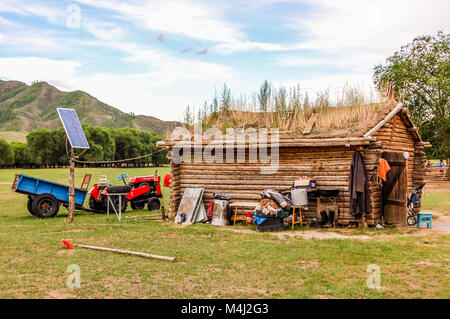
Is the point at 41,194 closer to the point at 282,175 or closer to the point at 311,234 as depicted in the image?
the point at 282,175

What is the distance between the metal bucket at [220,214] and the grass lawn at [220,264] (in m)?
0.93

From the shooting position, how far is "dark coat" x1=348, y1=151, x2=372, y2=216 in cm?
1240

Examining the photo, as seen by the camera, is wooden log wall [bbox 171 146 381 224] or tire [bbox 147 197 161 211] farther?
tire [bbox 147 197 161 211]

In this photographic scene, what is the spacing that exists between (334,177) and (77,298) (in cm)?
909

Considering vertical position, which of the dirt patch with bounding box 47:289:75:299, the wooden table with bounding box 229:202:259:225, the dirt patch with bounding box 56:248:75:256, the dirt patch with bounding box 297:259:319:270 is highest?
the wooden table with bounding box 229:202:259:225

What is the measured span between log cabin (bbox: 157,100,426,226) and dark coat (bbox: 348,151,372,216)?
29 cm

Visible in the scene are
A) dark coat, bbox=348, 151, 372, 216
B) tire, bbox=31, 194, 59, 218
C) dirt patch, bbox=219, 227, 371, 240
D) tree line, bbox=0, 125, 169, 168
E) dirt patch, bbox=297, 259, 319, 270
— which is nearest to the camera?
dirt patch, bbox=297, 259, 319, 270

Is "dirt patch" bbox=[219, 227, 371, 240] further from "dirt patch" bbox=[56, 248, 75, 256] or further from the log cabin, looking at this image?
"dirt patch" bbox=[56, 248, 75, 256]

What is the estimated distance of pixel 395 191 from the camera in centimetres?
1379

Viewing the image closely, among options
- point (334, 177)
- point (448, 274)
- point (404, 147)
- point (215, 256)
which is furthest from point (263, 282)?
point (404, 147)

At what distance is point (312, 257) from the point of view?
9039 millimetres

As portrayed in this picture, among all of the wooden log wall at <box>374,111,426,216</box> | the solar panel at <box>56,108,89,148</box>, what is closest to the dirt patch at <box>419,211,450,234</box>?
the wooden log wall at <box>374,111,426,216</box>

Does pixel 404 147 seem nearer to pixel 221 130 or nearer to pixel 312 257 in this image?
pixel 221 130

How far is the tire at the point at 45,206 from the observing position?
15.1 meters
